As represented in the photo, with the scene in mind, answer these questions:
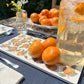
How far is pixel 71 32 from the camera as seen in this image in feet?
1.26

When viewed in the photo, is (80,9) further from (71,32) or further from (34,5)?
A: (34,5)

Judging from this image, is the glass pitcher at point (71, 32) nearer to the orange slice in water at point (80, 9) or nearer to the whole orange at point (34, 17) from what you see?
the orange slice in water at point (80, 9)

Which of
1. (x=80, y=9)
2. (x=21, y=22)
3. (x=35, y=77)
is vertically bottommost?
(x=35, y=77)

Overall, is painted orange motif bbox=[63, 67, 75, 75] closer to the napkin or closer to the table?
the table

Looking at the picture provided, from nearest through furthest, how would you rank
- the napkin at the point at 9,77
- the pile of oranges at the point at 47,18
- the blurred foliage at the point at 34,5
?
the napkin at the point at 9,77 → the pile of oranges at the point at 47,18 → the blurred foliage at the point at 34,5

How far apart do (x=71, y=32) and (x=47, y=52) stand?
0.40 ft

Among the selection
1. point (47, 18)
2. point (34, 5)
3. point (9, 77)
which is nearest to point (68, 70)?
point (9, 77)

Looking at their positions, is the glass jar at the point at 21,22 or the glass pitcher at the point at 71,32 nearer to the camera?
the glass pitcher at the point at 71,32

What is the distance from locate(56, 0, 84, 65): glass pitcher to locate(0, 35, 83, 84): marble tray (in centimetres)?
5

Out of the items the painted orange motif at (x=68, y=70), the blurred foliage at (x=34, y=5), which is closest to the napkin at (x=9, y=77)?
the painted orange motif at (x=68, y=70)

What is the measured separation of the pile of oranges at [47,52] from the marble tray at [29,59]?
0.03 metres

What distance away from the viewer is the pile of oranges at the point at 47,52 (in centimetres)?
36

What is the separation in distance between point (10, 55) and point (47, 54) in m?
0.19

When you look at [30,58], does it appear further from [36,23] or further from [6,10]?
[6,10]
